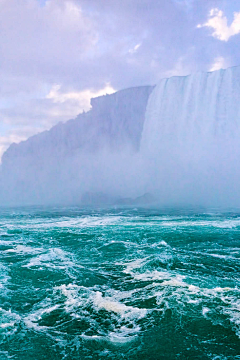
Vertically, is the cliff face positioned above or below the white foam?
above

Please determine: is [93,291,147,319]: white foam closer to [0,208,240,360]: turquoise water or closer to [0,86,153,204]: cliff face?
[0,208,240,360]: turquoise water

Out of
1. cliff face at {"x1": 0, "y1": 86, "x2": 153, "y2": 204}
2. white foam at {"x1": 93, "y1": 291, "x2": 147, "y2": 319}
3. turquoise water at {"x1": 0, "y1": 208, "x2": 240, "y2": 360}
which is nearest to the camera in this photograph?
turquoise water at {"x1": 0, "y1": 208, "x2": 240, "y2": 360}

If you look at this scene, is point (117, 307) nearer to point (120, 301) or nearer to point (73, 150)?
point (120, 301)

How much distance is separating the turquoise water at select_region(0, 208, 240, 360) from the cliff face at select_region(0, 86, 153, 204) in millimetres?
50346

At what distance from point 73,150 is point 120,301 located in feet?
218

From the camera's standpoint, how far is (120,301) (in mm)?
8078

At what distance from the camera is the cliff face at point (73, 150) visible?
66.2 meters

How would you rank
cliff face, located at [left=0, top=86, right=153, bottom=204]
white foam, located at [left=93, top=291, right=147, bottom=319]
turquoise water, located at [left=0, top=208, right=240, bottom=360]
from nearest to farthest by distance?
turquoise water, located at [left=0, top=208, right=240, bottom=360] → white foam, located at [left=93, top=291, right=147, bottom=319] → cliff face, located at [left=0, top=86, right=153, bottom=204]

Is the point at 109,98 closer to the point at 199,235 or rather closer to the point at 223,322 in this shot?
the point at 199,235

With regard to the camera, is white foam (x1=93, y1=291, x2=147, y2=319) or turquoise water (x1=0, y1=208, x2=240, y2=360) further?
white foam (x1=93, y1=291, x2=147, y2=319)

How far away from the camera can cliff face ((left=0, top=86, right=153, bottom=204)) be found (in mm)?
66188

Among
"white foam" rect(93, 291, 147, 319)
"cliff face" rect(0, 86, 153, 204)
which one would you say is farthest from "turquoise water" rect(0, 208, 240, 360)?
"cliff face" rect(0, 86, 153, 204)

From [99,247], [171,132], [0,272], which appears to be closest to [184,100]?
[171,132]

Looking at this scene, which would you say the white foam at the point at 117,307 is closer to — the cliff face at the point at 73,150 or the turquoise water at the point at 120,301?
the turquoise water at the point at 120,301
